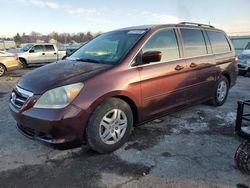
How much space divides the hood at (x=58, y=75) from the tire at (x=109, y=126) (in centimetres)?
47

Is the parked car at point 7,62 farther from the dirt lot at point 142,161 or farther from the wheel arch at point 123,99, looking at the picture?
the wheel arch at point 123,99

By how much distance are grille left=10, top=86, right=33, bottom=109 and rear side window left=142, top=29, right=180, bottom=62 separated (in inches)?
70.0

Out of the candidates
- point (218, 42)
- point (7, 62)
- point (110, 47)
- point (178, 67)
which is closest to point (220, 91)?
point (218, 42)

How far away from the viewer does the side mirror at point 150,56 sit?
4.05m

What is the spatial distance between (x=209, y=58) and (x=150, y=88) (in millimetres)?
1961

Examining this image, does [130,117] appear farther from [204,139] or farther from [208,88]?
[208,88]

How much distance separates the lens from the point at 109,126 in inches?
147

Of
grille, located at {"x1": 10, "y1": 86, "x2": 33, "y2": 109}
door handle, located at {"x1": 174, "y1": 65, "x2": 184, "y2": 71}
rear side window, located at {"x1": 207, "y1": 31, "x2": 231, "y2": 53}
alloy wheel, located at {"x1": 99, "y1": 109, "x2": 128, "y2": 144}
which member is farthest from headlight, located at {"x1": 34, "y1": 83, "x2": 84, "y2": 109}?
rear side window, located at {"x1": 207, "y1": 31, "x2": 231, "y2": 53}

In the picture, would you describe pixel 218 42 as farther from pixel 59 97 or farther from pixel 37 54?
pixel 37 54

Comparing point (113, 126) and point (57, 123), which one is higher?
point (57, 123)

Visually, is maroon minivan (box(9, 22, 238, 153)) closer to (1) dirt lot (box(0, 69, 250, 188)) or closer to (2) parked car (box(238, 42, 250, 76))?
(1) dirt lot (box(0, 69, 250, 188))

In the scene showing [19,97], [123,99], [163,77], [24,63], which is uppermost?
[163,77]

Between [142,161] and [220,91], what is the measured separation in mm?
3321

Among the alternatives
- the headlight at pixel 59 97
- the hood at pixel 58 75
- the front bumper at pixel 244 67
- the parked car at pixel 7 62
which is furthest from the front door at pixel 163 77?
the parked car at pixel 7 62
